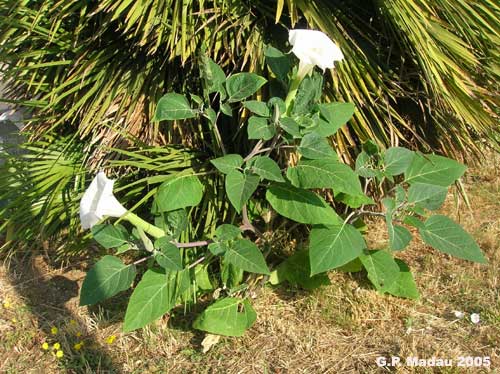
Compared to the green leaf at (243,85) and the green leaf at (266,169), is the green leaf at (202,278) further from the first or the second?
the green leaf at (243,85)

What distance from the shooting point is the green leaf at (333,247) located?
4.63 ft

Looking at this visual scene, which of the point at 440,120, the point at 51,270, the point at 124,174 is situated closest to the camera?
the point at 440,120

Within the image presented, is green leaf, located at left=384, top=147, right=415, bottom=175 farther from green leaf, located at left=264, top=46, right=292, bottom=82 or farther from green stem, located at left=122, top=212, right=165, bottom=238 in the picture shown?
green stem, located at left=122, top=212, right=165, bottom=238

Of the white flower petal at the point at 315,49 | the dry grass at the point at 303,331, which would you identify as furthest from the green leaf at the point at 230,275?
the white flower petal at the point at 315,49

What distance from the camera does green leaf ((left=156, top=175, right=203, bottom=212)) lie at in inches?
60.9

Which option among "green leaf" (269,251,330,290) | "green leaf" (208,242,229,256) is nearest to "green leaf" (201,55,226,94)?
"green leaf" (208,242,229,256)

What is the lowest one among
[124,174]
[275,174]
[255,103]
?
[124,174]

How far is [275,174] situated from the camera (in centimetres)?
146

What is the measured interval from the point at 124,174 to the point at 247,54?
2.19 ft

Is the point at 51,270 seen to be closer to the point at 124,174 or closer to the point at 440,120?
the point at 124,174

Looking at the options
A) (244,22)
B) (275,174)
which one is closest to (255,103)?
(275,174)

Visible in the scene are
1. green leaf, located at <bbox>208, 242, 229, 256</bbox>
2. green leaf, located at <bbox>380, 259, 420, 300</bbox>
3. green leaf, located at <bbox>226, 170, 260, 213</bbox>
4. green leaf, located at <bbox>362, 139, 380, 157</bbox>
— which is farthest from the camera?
green leaf, located at <bbox>380, 259, 420, 300</bbox>

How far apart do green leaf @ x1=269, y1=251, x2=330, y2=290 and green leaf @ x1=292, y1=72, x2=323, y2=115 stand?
0.58 m

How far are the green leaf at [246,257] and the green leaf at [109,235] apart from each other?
12.1 inches
